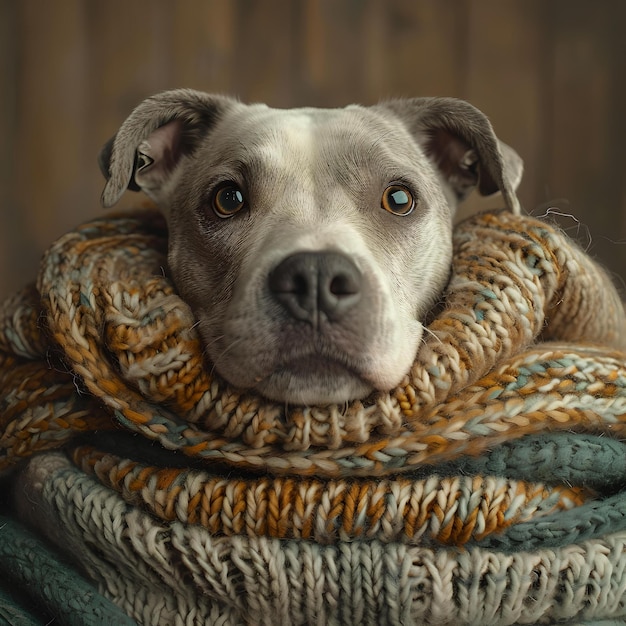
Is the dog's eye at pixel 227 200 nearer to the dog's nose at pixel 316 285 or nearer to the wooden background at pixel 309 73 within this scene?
the dog's nose at pixel 316 285

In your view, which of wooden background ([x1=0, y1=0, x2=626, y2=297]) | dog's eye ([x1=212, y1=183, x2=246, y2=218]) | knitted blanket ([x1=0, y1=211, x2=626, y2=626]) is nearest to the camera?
knitted blanket ([x1=0, y1=211, x2=626, y2=626])

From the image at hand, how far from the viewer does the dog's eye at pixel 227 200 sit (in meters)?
1.20

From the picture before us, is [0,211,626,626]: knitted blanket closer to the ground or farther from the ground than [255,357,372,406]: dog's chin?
closer to the ground

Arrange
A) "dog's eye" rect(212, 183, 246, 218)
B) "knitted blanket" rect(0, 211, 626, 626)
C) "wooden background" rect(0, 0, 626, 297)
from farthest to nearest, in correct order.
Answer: "wooden background" rect(0, 0, 626, 297), "dog's eye" rect(212, 183, 246, 218), "knitted blanket" rect(0, 211, 626, 626)

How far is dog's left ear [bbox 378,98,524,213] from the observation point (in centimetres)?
127

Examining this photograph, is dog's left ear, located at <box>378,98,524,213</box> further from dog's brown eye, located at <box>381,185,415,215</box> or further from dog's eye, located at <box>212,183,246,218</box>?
dog's eye, located at <box>212,183,246,218</box>

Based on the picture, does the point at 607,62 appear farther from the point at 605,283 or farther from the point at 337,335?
the point at 337,335

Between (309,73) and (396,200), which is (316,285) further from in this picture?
(309,73)

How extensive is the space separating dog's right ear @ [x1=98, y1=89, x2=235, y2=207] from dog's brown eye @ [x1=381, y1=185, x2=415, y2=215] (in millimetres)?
399

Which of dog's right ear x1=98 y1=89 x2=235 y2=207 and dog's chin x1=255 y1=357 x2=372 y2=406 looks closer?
dog's chin x1=255 y1=357 x2=372 y2=406

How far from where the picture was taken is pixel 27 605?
1.06 metres

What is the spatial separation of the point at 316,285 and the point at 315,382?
131 mm

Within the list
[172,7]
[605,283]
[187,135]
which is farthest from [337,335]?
[172,7]

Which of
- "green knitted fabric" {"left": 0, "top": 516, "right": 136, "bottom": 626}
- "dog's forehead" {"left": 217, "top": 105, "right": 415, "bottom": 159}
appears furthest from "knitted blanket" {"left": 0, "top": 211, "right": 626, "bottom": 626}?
"dog's forehead" {"left": 217, "top": 105, "right": 415, "bottom": 159}
